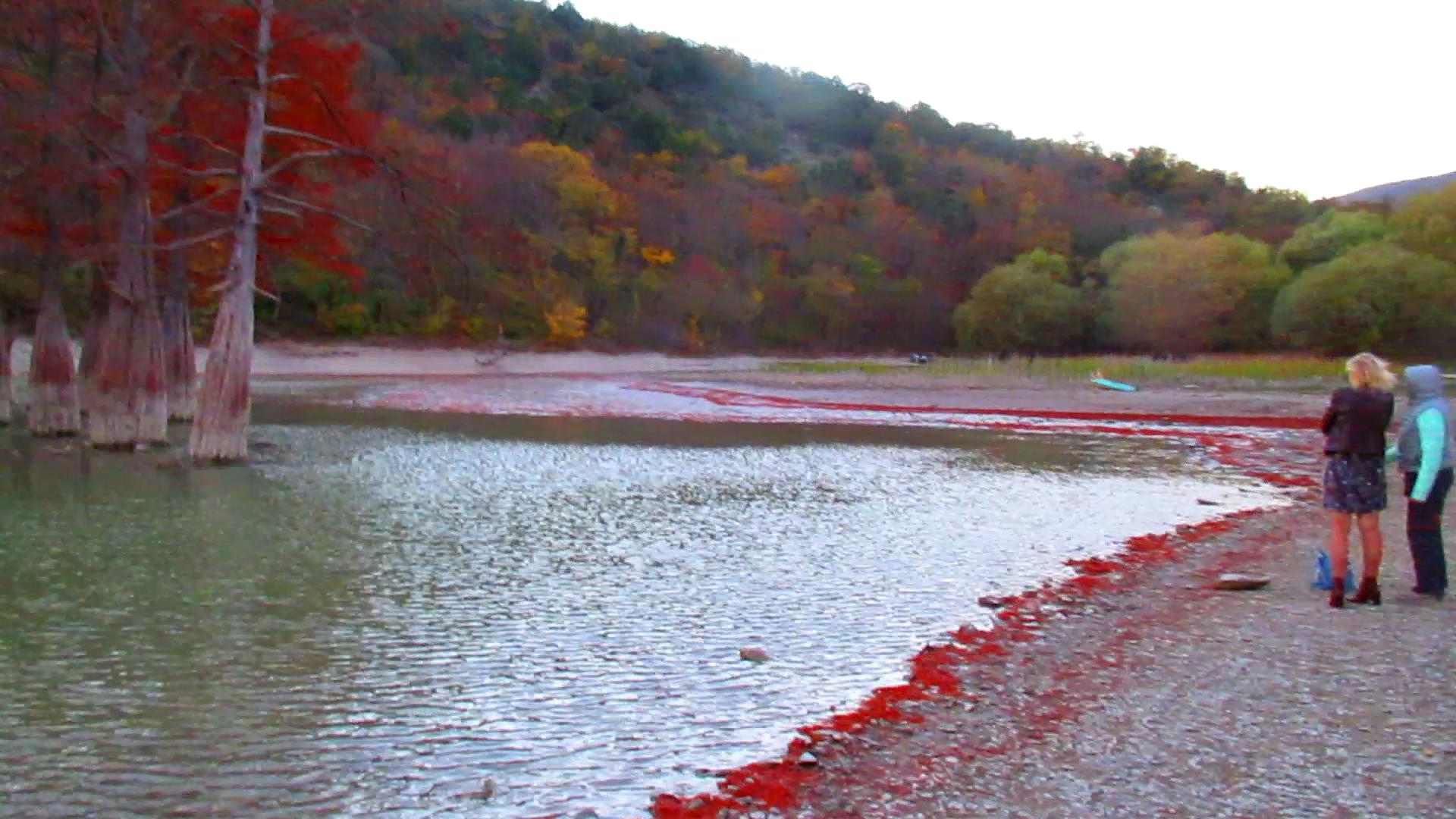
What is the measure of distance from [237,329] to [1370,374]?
1940 cm

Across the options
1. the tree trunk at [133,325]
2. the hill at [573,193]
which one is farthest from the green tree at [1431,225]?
the tree trunk at [133,325]

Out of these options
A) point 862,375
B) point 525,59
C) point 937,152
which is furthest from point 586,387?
point 937,152

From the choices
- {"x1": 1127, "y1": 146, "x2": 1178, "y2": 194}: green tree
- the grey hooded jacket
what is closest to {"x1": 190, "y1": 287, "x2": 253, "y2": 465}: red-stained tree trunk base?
the grey hooded jacket

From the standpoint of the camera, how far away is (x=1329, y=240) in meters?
81.8

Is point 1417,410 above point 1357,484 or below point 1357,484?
above

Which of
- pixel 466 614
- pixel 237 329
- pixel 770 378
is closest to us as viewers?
pixel 466 614

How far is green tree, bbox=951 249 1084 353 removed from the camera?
88.9 meters

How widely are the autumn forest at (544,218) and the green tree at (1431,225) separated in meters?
0.19

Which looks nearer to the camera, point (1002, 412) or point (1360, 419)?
→ point (1360, 419)

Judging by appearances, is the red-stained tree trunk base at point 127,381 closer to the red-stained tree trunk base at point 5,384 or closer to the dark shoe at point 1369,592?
the red-stained tree trunk base at point 5,384

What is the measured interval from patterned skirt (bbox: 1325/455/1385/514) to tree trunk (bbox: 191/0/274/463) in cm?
1896

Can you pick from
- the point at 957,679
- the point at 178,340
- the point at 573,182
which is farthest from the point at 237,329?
the point at 573,182

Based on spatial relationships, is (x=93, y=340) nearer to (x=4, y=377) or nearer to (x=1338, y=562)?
(x=4, y=377)

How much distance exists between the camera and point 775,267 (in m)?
105
